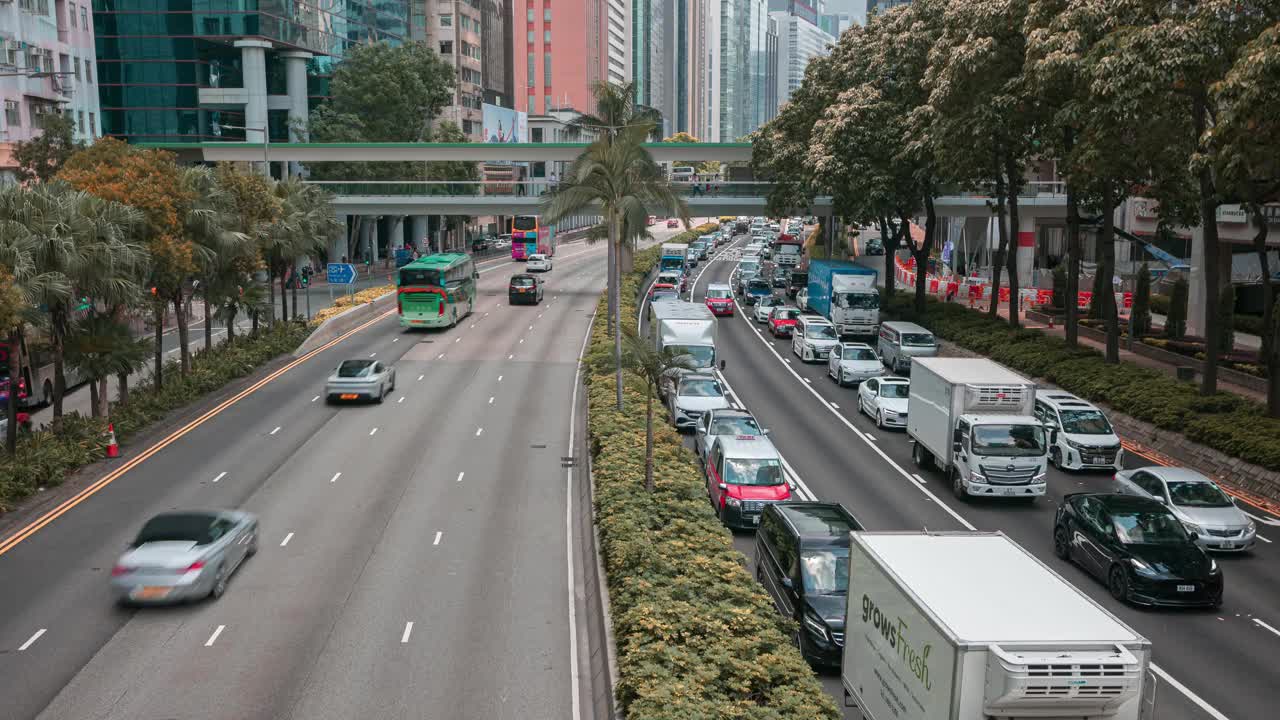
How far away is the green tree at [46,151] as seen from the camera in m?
58.6

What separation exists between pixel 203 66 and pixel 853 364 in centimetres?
7329

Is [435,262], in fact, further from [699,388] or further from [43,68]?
[43,68]

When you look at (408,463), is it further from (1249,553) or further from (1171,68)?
(1171,68)

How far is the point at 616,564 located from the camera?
754 inches

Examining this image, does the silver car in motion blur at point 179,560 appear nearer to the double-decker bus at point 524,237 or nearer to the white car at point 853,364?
the white car at point 853,364

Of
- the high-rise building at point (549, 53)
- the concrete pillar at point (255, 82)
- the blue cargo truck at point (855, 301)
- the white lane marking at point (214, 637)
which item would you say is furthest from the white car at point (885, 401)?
→ the high-rise building at point (549, 53)

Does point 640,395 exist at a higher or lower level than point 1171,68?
lower

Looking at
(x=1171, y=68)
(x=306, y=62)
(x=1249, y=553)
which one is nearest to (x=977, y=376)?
(x=1249, y=553)

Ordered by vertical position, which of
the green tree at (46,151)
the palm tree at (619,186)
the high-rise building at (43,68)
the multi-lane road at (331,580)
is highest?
the high-rise building at (43,68)

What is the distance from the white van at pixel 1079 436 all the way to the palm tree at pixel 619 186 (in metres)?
13.2

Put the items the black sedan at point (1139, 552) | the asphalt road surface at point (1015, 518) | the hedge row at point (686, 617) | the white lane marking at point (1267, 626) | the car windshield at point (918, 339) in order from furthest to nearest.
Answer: the car windshield at point (918, 339) < the black sedan at point (1139, 552) < the white lane marking at point (1267, 626) < the asphalt road surface at point (1015, 518) < the hedge row at point (686, 617)

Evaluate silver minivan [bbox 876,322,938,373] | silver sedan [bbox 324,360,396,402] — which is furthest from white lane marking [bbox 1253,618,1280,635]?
silver sedan [bbox 324,360,396,402]

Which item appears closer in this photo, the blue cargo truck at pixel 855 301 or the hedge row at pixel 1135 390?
the hedge row at pixel 1135 390

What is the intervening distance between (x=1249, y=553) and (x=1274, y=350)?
31.0 feet
